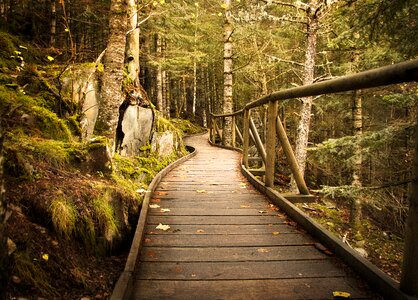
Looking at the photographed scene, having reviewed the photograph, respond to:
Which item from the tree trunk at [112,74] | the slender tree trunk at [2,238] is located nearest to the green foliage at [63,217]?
the slender tree trunk at [2,238]

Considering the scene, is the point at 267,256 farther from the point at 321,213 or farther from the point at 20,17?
the point at 20,17

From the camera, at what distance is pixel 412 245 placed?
1819 millimetres

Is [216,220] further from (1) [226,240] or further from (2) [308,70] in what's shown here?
(2) [308,70]

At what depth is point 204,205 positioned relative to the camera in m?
4.34

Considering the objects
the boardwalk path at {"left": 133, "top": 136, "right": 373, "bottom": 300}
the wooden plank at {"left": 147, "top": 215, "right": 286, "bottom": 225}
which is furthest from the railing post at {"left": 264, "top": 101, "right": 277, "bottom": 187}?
the wooden plank at {"left": 147, "top": 215, "right": 286, "bottom": 225}

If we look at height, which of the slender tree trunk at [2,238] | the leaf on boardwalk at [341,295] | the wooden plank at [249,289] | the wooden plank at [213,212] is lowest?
the wooden plank at [249,289]

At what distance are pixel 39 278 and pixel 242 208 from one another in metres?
2.66

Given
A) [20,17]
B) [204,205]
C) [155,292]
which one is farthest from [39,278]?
[20,17]

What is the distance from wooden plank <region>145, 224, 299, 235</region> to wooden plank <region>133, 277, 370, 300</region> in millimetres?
966

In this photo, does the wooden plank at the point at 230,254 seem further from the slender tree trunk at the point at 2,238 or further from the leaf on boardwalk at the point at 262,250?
the slender tree trunk at the point at 2,238

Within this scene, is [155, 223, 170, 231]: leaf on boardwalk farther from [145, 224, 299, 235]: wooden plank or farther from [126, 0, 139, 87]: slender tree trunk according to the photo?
[126, 0, 139, 87]: slender tree trunk

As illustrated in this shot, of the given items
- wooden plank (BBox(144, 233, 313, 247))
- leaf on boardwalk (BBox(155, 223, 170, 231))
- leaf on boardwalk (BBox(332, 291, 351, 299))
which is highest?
leaf on boardwalk (BBox(155, 223, 170, 231))

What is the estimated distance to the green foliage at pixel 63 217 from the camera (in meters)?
2.72

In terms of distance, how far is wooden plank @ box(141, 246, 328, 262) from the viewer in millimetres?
2770
